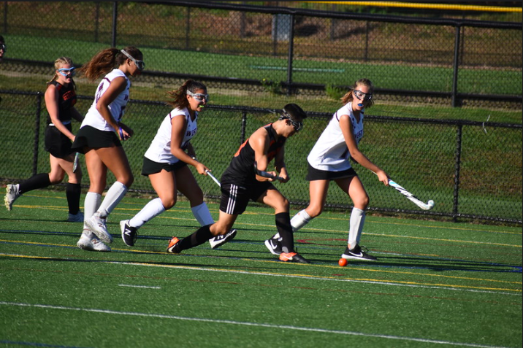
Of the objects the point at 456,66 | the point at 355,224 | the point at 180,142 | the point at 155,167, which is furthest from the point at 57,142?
the point at 456,66

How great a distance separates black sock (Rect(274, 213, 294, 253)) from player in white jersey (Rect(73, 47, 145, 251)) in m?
1.58

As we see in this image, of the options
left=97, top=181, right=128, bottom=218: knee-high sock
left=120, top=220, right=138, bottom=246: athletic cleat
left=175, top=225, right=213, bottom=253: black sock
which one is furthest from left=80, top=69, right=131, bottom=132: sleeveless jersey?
left=175, top=225, right=213, bottom=253: black sock

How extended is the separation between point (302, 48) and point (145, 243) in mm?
12433

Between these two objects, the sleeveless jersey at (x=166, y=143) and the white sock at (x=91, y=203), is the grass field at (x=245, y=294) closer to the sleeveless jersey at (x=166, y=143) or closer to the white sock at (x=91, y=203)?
the white sock at (x=91, y=203)

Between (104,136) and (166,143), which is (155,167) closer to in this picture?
(166,143)

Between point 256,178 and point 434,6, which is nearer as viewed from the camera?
point 256,178

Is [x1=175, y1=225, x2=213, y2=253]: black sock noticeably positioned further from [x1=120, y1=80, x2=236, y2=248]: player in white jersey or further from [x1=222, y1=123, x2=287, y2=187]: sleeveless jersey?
[x1=222, y1=123, x2=287, y2=187]: sleeveless jersey

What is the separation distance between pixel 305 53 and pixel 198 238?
13402 mm

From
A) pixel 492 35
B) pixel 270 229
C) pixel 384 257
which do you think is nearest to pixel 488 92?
pixel 492 35

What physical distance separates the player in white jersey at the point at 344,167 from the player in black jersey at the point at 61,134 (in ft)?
9.88

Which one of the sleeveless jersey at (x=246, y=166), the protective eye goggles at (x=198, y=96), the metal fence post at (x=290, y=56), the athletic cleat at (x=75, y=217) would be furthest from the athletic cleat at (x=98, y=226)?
the metal fence post at (x=290, y=56)

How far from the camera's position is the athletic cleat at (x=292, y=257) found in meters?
7.77

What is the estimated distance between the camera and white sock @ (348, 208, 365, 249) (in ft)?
26.3

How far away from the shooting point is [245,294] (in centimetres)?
616
